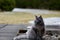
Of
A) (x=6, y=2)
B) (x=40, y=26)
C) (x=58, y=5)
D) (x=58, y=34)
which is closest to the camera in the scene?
(x=40, y=26)

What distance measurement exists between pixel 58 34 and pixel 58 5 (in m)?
19.3

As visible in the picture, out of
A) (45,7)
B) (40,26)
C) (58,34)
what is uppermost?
(40,26)

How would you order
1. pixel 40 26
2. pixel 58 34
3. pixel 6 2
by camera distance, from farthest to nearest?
pixel 6 2
pixel 58 34
pixel 40 26

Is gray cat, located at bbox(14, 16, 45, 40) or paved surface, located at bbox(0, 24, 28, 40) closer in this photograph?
gray cat, located at bbox(14, 16, 45, 40)

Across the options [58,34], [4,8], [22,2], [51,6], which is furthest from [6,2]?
[58,34]

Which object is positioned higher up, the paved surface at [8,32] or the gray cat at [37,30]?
the gray cat at [37,30]

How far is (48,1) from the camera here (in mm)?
27359

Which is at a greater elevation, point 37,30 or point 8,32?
point 37,30

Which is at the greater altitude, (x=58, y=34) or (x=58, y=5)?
(x=58, y=34)

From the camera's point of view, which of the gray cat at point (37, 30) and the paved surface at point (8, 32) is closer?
the gray cat at point (37, 30)

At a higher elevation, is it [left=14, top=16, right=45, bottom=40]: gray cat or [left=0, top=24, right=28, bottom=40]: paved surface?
[left=14, top=16, right=45, bottom=40]: gray cat

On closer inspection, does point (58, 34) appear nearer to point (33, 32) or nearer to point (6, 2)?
point (33, 32)

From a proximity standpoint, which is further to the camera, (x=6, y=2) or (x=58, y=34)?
(x=6, y=2)

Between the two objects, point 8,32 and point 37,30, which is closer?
point 37,30
